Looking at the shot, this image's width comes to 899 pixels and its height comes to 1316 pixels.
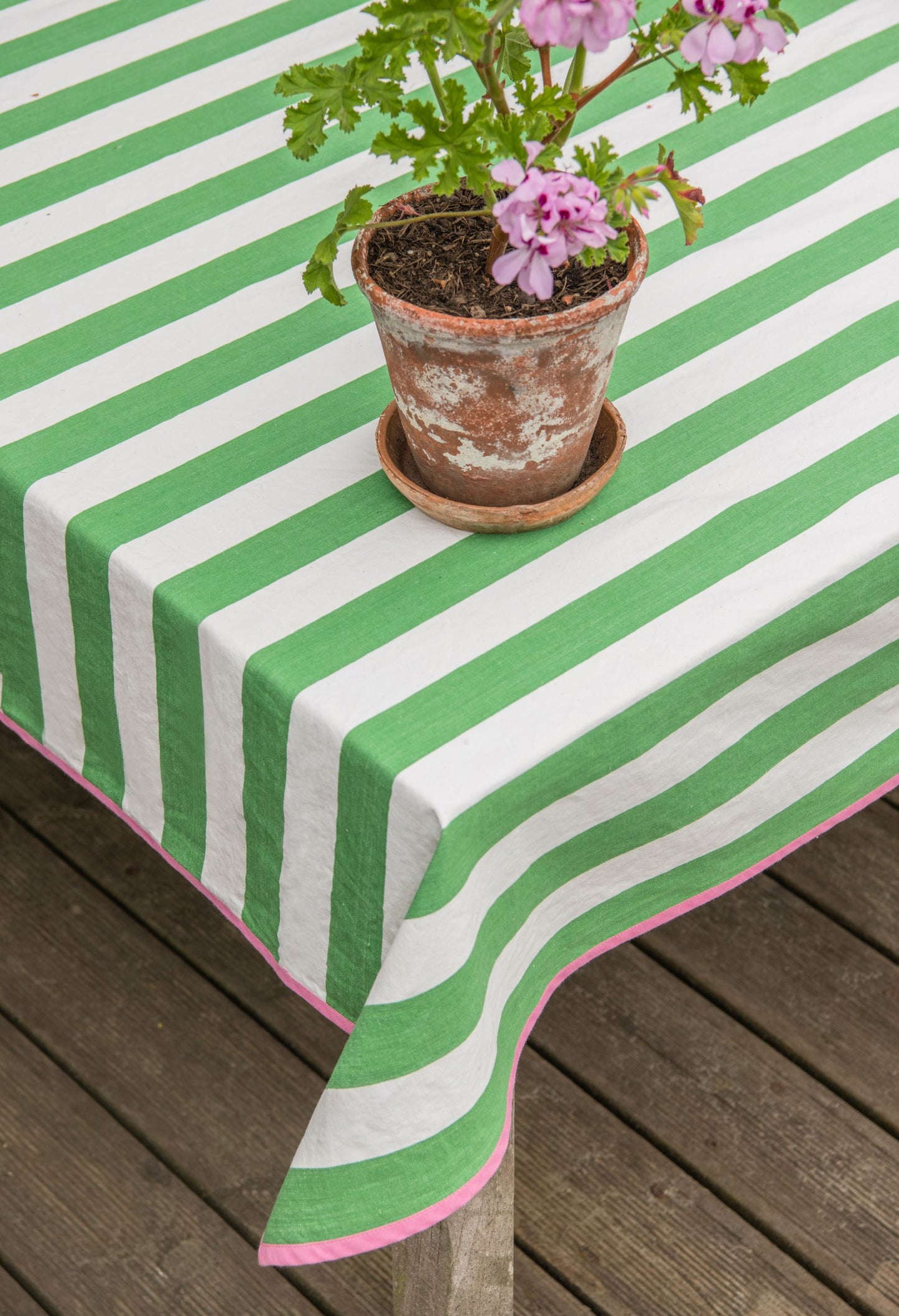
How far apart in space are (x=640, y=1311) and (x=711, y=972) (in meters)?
0.38

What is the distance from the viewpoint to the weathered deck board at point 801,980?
55.2 inches

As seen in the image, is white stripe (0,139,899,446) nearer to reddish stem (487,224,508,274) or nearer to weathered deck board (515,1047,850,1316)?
reddish stem (487,224,508,274)

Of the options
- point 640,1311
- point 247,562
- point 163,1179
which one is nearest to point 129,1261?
point 163,1179

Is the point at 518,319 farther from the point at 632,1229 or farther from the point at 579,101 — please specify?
the point at 632,1229

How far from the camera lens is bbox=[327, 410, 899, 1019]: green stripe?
0.73 metres

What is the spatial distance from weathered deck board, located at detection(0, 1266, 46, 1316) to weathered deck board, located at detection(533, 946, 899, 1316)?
550 millimetres

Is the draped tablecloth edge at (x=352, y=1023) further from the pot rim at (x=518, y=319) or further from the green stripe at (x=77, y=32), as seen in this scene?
the green stripe at (x=77, y=32)

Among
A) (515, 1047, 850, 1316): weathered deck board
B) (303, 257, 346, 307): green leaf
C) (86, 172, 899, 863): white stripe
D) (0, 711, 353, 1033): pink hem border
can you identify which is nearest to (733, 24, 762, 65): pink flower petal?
(303, 257, 346, 307): green leaf

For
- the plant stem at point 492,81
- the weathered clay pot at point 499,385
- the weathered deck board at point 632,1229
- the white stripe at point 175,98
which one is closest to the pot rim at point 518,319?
the weathered clay pot at point 499,385

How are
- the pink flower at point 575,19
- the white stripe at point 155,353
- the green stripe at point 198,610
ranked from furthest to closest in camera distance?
the white stripe at point 155,353 < the green stripe at point 198,610 < the pink flower at point 575,19

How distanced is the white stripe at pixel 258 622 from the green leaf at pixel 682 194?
0.78 feet

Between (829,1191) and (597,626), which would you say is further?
(829,1191)

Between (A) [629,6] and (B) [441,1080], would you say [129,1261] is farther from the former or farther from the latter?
(A) [629,6]

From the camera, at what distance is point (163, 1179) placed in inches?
52.6
